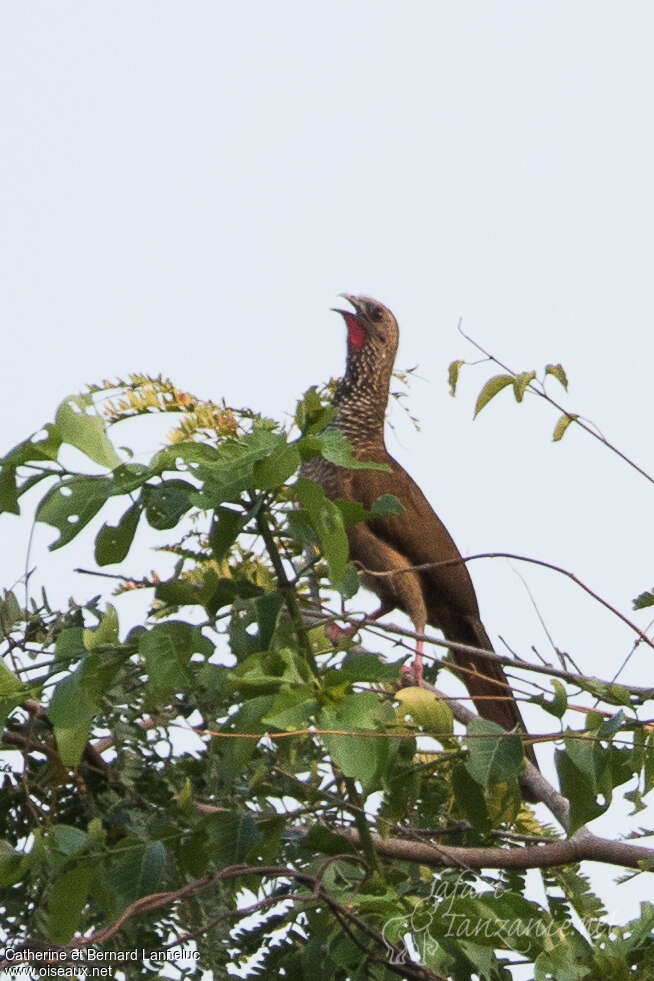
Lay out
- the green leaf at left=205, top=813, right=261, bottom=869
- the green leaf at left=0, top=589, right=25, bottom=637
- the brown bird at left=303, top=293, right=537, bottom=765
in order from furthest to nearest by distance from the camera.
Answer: the brown bird at left=303, top=293, right=537, bottom=765 < the green leaf at left=0, top=589, right=25, bottom=637 < the green leaf at left=205, top=813, right=261, bottom=869

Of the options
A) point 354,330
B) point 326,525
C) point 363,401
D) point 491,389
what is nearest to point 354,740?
point 326,525

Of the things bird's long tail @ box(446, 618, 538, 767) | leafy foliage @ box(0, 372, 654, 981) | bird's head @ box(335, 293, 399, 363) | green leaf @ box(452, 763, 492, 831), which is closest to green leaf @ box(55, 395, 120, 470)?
leafy foliage @ box(0, 372, 654, 981)

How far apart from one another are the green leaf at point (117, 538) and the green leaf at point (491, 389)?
130 centimetres

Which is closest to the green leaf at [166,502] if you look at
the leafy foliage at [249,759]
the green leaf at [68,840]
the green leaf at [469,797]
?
the leafy foliage at [249,759]

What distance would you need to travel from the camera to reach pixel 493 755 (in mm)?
2168

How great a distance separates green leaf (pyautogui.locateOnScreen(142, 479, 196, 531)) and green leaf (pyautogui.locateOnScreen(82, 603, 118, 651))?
161mm

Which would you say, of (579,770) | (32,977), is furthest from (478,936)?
(32,977)

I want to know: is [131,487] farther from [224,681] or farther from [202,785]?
[202,785]

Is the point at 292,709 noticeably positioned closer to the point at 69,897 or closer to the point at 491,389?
the point at 69,897

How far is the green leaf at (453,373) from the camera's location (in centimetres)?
328

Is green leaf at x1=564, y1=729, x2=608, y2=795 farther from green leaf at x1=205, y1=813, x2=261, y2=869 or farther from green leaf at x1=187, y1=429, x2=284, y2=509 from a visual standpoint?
green leaf at x1=187, y1=429, x2=284, y2=509

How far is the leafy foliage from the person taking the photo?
6.46ft

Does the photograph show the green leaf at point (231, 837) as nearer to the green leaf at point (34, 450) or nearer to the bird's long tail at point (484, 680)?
the green leaf at point (34, 450)

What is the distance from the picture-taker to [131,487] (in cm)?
200
